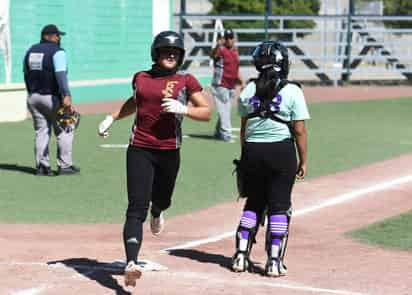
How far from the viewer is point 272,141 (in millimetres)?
8312

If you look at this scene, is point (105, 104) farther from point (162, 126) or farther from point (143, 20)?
point (162, 126)

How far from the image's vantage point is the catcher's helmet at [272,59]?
27.5 feet

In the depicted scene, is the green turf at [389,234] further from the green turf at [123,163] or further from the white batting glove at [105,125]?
the white batting glove at [105,125]

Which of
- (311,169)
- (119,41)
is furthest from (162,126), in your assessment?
(119,41)

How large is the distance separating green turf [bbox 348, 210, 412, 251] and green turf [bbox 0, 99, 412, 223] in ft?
7.17

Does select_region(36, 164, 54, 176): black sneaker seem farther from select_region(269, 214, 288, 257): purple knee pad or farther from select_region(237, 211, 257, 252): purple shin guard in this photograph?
select_region(269, 214, 288, 257): purple knee pad

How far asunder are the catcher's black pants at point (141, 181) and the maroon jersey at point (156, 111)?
7 centimetres

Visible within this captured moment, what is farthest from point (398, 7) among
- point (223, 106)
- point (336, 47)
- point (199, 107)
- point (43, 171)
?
point (199, 107)

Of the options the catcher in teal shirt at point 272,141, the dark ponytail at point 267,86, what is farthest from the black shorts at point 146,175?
the dark ponytail at point 267,86

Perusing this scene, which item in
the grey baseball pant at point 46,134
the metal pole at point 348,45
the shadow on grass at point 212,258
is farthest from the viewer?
the metal pole at point 348,45

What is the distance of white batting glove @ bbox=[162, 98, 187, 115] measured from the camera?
25.3 ft

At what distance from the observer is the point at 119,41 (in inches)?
1156

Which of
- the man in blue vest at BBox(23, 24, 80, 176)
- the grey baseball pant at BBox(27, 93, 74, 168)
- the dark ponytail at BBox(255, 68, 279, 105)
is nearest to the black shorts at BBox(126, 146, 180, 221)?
the dark ponytail at BBox(255, 68, 279, 105)

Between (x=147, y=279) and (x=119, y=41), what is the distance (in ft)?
71.4
